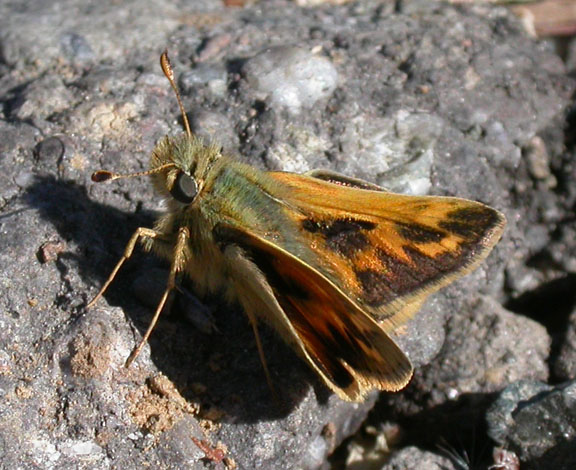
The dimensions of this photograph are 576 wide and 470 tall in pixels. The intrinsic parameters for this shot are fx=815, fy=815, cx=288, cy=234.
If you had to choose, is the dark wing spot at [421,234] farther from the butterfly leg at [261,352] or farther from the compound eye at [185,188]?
the compound eye at [185,188]

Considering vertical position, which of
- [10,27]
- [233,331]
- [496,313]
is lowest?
[496,313]

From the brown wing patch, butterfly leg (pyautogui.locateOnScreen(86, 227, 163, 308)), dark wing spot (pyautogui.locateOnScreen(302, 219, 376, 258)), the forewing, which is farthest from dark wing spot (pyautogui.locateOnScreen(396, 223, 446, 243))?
butterfly leg (pyautogui.locateOnScreen(86, 227, 163, 308))

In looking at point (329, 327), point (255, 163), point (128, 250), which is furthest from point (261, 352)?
point (255, 163)

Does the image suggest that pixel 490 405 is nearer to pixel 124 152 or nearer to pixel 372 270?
pixel 372 270

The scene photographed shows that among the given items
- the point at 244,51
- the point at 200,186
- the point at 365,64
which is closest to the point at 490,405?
the point at 200,186

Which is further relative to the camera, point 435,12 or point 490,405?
point 435,12

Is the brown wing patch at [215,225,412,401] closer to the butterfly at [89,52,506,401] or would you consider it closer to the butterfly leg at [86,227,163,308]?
the butterfly at [89,52,506,401]
